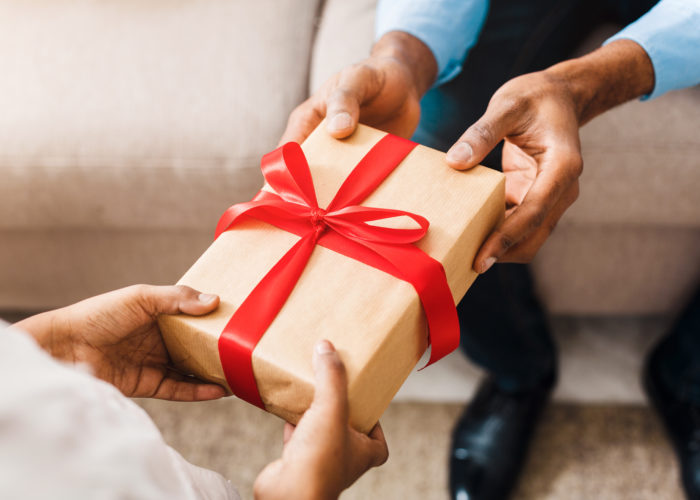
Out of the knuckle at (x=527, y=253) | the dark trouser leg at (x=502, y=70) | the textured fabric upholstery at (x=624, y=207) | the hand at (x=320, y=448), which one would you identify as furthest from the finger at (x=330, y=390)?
the textured fabric upholstery at (x=624, y=207)

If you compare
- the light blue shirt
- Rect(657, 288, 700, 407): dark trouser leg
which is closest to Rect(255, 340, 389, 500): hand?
the light blue shirt

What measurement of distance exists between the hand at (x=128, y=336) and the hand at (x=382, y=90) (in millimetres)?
303

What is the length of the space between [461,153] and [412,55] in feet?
1.10

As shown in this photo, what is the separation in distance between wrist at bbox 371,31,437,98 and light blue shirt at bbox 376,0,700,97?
1 centimetres

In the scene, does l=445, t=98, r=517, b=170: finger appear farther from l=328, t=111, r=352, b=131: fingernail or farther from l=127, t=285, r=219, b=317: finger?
l=127, t=285, r=219, b=317: finger

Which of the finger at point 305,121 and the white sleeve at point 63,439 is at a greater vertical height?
the white sleeve at point 63,439

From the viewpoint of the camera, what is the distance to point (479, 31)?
93cm

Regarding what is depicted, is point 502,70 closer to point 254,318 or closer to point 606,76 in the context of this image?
point 606,76

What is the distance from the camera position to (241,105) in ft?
3.20

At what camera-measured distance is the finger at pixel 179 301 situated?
541 mm

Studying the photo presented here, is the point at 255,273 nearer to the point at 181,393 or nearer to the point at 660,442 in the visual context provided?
the point at 181,393

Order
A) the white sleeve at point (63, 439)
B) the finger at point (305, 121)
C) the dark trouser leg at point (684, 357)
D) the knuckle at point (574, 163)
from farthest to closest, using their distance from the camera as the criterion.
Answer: the dark trouser leg at point (684, 357), the finger at point (305, 121), the knuckle at point (574, 163), the white sleeve at point (63, 439)

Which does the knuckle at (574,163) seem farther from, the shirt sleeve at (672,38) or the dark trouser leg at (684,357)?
the dark trouser leg at (684,357)

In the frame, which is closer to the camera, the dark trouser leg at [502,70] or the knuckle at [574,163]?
the knuckle at [574,163]
